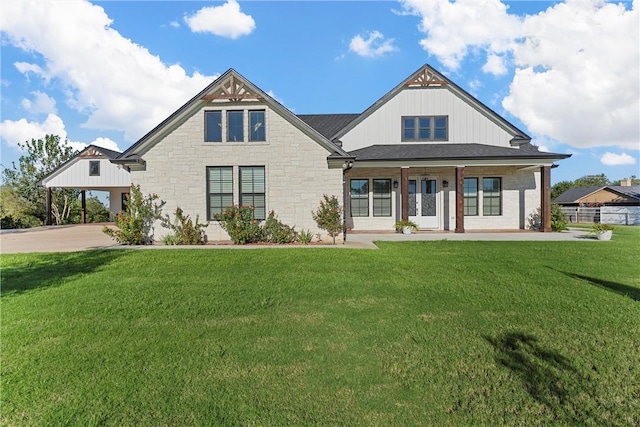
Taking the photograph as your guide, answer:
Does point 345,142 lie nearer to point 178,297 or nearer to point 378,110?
point 378,110

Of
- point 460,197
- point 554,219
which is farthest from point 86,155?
point 554,219

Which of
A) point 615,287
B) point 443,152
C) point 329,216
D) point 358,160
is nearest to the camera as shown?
point 615,287

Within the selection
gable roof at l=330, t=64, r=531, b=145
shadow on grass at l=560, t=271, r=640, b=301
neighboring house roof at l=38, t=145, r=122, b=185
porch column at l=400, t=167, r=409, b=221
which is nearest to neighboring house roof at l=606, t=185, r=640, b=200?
gable roof at l=330, t=64, r=531, b=145

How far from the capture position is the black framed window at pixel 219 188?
492 inches

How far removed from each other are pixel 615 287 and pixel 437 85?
43.2 ft

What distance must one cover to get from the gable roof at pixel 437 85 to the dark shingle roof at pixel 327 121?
2348 millimetres

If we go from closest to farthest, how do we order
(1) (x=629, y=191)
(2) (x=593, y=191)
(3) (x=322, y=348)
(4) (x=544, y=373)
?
(4) (x=544, y=373), (3) (x=322, y=348), (1) (x=629, y=191), (2) (x=593, y=191)

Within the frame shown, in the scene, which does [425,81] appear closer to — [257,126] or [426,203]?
[426,203]

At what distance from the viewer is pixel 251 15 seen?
1220 cm

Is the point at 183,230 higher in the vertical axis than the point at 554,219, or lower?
lower

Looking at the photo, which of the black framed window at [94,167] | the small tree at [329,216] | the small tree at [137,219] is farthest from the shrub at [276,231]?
the black framed window at [94,167]

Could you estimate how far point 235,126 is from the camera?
41.0 ft

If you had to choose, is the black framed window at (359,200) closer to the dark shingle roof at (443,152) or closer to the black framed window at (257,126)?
the dark shingle roof at (443,152)

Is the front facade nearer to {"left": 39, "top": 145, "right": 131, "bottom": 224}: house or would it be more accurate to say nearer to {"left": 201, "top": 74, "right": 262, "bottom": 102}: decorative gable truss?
{"left": 201, "top": 74, "right": 262, "bottom": 102}: decorative gable truss
